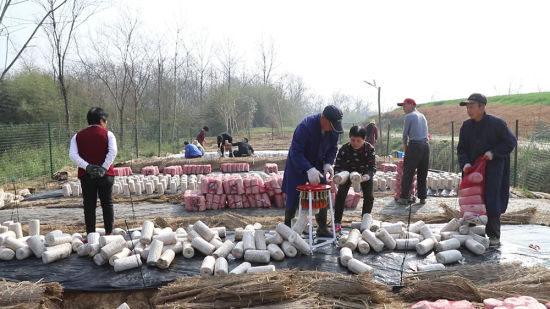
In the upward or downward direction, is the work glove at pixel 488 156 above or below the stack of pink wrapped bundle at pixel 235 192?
above

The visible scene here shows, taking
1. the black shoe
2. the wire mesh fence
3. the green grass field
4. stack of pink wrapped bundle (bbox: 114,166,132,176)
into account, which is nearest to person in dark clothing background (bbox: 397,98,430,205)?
the black shoe

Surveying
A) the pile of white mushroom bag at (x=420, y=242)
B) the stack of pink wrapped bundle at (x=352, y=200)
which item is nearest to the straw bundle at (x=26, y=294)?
the pile of white mushroom bag at (x=420, y=242)

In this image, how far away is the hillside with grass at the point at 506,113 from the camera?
24062 mm

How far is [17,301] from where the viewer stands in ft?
10.6

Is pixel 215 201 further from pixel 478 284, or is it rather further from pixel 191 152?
pixel 191 152

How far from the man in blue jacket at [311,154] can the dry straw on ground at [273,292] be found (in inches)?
53.5

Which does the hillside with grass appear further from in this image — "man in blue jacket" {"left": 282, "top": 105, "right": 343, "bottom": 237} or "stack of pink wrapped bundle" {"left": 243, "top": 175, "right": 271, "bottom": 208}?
"man in blue jacket" {"left": 282, "top": 105, "right": 343, "bottom": 237}

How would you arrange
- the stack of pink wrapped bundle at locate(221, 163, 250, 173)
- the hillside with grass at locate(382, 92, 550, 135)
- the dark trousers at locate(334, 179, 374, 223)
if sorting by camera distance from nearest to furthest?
1. the dark trousers at locate(334, 179, 374, 223)
2. the stack of pink wrapped bundle at locate(221, 163, 250, 173)
3. the hillside with grass at locate(382, 92, 550, 135)

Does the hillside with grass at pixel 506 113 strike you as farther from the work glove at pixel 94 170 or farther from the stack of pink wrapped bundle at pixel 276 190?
the work glove at pixel 94 170

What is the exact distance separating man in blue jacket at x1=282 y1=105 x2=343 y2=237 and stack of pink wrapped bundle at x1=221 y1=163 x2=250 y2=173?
8.70 metres

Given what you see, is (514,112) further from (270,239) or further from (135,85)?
(270,239)

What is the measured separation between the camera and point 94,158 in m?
4.69

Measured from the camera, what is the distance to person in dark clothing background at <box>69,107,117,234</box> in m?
4.66

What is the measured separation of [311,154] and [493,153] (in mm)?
2120
